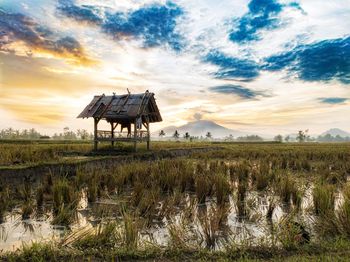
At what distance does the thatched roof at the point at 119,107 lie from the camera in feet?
79.8

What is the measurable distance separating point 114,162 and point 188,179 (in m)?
6.88

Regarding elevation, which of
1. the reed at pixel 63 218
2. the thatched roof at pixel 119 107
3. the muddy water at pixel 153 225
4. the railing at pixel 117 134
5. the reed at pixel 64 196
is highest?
the thatched roof at pixel 119 107

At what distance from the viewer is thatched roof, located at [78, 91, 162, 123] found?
957 inches

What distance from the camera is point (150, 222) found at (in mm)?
6363

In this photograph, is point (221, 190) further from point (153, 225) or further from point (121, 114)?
point (121, 114)

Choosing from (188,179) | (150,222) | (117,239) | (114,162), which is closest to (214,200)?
(188,179)

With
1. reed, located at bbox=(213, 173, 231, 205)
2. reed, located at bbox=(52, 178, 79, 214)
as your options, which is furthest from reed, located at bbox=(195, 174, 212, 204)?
reed, located at bbox=(52, 178, 79, 214)

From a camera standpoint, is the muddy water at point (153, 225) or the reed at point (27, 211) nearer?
the muddy water at point (153, 225)

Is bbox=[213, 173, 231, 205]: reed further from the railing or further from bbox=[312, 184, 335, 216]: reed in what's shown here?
the railing

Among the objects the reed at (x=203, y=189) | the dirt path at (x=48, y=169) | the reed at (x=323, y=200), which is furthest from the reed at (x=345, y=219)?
the dirt path at (x=48, y=169)

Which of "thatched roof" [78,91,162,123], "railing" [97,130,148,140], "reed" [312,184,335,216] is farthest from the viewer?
"railing" [97,130,148,140]

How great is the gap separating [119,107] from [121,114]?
36.0 inches

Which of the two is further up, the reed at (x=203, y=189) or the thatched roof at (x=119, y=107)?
the thatched roof at (x=119, y=107)

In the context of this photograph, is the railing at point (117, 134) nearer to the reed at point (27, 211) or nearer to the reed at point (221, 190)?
the reed at point (221, 190)
